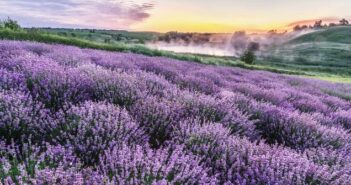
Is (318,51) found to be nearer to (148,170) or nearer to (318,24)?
(318,24)

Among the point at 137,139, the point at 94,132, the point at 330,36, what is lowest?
the point at 137,139

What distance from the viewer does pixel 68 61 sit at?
5664 mm

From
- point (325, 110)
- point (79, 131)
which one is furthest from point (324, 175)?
point (325, 110)

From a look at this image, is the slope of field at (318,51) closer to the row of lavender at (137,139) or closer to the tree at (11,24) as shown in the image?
the tree at (11,24)

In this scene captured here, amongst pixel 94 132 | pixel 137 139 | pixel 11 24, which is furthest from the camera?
pixel 11 24

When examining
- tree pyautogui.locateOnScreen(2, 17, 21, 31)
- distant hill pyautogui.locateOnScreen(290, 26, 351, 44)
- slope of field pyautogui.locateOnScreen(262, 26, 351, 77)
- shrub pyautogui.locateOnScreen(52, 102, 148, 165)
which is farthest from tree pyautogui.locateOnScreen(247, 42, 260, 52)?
shrub pyautogui.locateOnScreen(52, 102, 148, 165)

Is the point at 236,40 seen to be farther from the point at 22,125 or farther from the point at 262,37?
the point at 22,125

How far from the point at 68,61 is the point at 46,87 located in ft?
7.60

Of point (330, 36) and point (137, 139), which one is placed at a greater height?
point (330, 36)

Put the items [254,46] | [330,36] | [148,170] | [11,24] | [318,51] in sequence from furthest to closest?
[330,36] < [254,46] < [318,51] < [11,24] < [148,170]

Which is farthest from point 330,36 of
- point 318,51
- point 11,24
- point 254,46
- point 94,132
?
point 94,132

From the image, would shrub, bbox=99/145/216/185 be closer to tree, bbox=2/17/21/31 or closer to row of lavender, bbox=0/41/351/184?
row of lavender, bbox=0/41/351/184

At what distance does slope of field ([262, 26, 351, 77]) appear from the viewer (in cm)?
9256

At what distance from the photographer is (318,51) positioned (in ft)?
355
